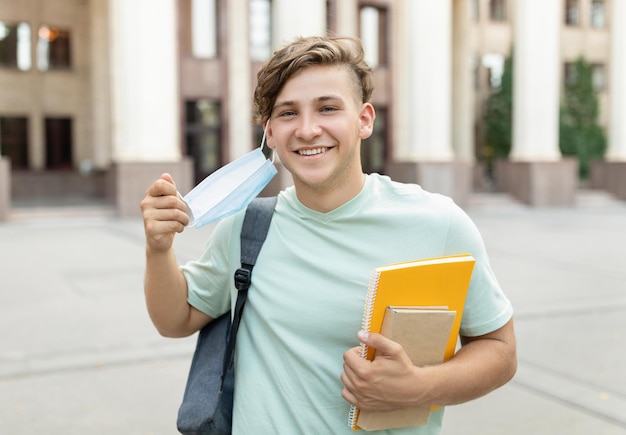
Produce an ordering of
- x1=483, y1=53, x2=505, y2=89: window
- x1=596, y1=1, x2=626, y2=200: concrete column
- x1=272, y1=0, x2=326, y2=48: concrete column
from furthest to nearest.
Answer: x1=483, y1=53, x2=505, y2=89: window
x1=596, y1=1, x2=626, y2=200: concrete column
x1=272, y1=0, x2=326, y2=48: concrete column

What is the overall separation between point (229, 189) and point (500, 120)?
37.8m

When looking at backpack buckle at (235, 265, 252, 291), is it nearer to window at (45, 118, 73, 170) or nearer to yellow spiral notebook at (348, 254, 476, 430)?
yellow spiral notebook at (348, 254, 476, 430)

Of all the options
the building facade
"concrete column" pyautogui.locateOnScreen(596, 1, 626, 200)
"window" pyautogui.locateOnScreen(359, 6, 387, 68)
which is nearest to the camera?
the building facade

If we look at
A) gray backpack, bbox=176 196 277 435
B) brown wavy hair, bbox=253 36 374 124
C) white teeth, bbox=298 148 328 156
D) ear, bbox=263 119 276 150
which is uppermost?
brown wavy hair, bbox=253 36 374 124

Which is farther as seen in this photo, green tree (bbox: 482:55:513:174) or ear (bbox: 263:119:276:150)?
→ green tree (bbox: 482:55:513:174)

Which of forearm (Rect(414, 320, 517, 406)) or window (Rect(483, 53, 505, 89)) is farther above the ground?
window (Rect(483, 53, 505, 89))

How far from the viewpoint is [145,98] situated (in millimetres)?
19062

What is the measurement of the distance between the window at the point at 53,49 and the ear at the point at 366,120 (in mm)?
29601

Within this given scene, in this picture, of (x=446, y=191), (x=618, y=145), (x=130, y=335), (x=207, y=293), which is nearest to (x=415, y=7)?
(x=446, y=191)

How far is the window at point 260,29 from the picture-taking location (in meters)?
26.1

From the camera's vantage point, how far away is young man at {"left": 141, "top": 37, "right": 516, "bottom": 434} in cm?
181

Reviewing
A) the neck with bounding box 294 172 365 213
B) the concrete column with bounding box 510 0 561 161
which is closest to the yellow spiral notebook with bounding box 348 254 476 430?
the neck with bounding box 294 172 365 213

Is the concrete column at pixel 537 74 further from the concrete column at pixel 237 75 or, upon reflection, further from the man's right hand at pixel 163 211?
the man's right hand at pixel 163 211

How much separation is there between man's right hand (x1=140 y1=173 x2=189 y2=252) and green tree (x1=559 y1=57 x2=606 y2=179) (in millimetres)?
40983
